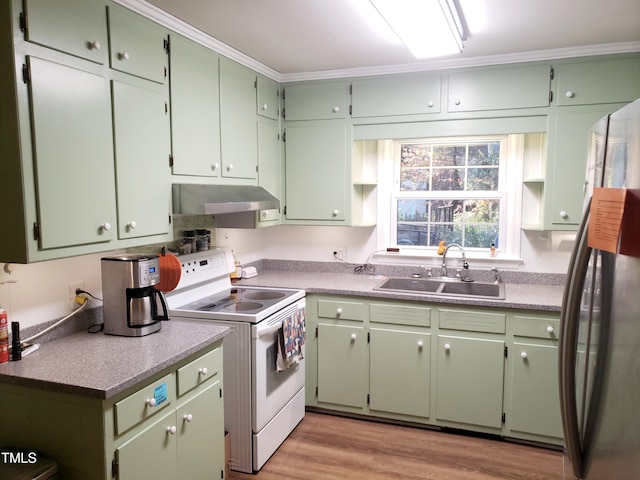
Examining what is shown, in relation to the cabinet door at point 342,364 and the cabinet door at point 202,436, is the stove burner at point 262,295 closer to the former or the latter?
the cabinet door at point 342,364

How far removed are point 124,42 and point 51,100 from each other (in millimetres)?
531

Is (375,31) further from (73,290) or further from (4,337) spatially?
(4,337)

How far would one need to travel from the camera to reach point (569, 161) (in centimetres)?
306

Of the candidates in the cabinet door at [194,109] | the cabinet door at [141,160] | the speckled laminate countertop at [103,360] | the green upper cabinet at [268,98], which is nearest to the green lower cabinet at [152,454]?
the speckled laminate countertop at [103,360]

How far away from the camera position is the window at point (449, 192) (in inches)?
142

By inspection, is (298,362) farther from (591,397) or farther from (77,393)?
(591,397)

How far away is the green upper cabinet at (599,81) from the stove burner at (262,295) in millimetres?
2168

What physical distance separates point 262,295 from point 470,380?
144cm

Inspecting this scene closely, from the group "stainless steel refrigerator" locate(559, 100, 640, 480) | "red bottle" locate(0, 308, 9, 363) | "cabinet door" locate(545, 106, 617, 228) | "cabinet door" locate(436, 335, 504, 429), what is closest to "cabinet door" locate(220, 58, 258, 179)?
"red bottle" locate(0, 308, 9, 363)

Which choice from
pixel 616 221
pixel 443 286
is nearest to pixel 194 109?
pixel 443 286

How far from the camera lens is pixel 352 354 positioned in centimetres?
332

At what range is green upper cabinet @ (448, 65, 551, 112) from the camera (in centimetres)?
309

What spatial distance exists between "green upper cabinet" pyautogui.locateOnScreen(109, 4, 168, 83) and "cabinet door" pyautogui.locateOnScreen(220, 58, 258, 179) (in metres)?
0.56

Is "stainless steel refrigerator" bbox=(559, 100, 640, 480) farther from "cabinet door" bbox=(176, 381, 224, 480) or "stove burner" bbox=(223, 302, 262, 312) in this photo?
"stove burner" bbox=(223, 302, 262, 312)
